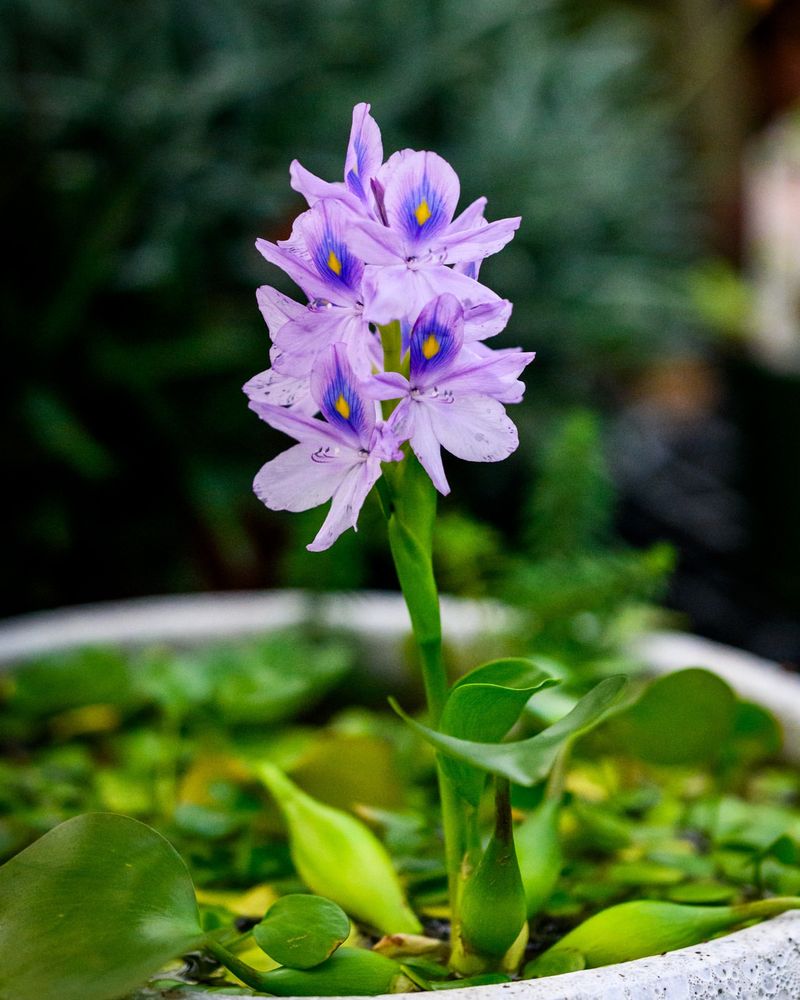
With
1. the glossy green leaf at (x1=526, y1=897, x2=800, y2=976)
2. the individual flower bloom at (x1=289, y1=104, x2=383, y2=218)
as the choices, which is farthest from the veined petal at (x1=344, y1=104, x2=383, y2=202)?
the glossy green leaf at (x1=526, y1=897, x2=800, y2=976)

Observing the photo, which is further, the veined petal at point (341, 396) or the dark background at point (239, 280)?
the dark background at point (239, 280)

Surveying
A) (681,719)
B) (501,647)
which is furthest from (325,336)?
(501,647)

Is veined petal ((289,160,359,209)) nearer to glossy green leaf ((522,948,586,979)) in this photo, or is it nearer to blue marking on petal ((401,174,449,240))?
blue marking on petal ((401,174,449,240))

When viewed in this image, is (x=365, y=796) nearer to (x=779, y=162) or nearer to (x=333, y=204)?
(x=333, y=204)

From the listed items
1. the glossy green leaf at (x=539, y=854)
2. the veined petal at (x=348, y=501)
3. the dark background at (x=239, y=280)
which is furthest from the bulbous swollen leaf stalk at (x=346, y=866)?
the dark background at (x=239, y=280)

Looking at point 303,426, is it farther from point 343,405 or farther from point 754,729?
point 754,729

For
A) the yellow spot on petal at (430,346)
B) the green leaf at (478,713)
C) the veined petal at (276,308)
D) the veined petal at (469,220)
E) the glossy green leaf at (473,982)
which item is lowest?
the glossy green leaf at (473,982)

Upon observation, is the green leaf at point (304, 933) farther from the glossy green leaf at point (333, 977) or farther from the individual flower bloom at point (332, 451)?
the individual flower bloom at point (332, 451)
